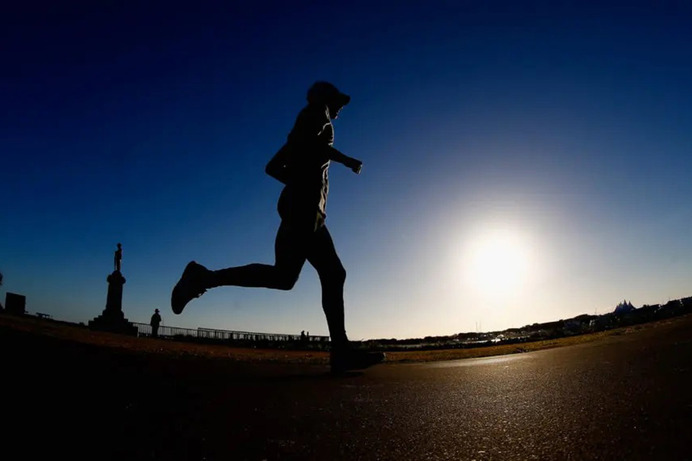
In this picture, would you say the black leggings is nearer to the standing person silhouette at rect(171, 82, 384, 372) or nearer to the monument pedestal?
the standing person silhouette at rect(171, 82, 384, 372)

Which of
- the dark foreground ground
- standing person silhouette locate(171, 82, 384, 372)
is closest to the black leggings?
standing person silhouette locate(171, 82, 384, 372)

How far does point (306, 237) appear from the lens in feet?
10.2

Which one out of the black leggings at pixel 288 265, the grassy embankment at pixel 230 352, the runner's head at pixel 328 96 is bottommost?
the grassy embankment at pixel 230 352

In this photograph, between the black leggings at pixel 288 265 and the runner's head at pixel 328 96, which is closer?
the black leggings at pixel 288 265

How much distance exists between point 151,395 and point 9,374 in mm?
531

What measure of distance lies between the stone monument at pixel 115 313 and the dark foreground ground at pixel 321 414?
24.2 meters

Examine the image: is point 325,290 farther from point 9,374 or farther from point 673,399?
point 673,399

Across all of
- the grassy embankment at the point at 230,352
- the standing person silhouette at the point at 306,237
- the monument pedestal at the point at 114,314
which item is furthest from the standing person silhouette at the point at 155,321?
the standing person silhouette at the point at 306,237

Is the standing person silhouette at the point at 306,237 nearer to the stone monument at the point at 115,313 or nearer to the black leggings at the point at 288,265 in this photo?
the black leggings at the point at 288,265

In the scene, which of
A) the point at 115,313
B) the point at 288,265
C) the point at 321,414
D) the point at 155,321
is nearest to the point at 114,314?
the point at 115,313

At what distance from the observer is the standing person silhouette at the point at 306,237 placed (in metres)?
3.09

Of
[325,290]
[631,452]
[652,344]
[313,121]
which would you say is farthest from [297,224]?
[652,344]

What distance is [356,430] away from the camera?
50.3 inches

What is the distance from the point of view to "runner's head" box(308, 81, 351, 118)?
3373 mm
